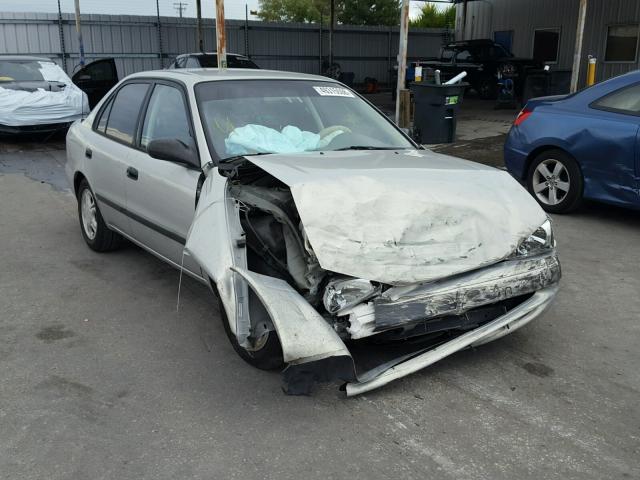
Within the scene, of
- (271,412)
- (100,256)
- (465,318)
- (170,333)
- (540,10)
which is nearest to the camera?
(271,412)

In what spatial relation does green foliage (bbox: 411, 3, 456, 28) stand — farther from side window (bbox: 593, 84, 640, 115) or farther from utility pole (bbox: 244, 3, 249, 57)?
side window (bbox: 593, 84, 640, 115)

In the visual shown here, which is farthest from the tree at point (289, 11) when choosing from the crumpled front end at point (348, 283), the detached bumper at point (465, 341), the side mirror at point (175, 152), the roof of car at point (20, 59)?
the detached bumper at point (465, 341)

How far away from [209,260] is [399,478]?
139 cm

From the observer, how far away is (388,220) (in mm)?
3266

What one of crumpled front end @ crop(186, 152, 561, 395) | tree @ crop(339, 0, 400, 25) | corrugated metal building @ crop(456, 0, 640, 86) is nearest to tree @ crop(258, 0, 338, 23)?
tree @ crop(339, 0, 400, 25)

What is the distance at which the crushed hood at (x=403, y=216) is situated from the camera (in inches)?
123

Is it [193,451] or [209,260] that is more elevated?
[209,260]

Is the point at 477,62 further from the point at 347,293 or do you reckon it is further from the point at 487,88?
the point at 347,293

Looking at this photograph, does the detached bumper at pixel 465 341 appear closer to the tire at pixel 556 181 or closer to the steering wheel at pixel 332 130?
the steering wheel at pixel 332 130

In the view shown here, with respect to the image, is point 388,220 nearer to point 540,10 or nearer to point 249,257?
point 249,257

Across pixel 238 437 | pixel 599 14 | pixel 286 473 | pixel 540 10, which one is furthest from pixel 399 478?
pixel 540 10

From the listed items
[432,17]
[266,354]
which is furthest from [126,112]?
[432,17]

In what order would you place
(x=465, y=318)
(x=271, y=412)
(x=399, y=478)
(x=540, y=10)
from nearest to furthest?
1. (x=399, y=478)
2. (x=271, y=412)
3. (x=465, y=318)
4. (x=540, y=10)

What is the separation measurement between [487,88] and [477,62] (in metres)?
0.90
